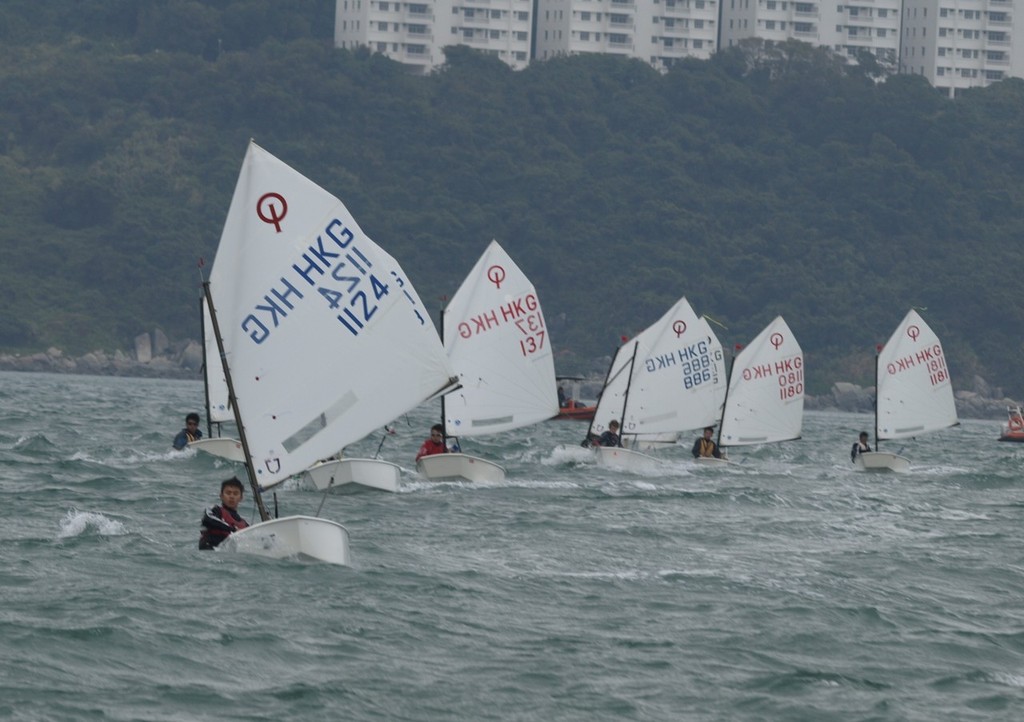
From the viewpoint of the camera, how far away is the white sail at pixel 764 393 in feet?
153

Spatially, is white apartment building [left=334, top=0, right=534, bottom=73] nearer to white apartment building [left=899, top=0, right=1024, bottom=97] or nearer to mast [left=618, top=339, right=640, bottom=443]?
white apartment building [left=899, top=0, right=1024, bottom=97]

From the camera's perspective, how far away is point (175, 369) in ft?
426

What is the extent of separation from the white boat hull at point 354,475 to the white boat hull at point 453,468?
7.02ft

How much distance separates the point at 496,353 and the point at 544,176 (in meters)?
116

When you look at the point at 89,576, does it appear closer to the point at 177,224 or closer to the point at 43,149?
the point at 177,224

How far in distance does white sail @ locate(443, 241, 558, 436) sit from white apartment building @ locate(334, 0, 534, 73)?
136 metres

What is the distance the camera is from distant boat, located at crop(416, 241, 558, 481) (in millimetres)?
35562

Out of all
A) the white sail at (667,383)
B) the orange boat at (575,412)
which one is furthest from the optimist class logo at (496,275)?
the orange boat at (575,412)

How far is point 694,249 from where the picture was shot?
146m

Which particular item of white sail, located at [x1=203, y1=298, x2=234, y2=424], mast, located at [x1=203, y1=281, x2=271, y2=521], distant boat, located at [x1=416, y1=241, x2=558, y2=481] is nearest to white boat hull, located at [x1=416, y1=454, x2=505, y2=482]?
distant boat, located at [x1=416, y1=241, x2=558, y2=481]

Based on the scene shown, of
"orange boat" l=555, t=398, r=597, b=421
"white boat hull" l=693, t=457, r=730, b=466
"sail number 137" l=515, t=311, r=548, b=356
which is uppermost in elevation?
"sail number 137" l=515, t=311, r=548, b=356

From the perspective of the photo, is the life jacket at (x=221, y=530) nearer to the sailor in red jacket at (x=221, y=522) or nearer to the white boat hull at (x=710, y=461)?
the sailor in red jacket at (x=221, y=522)

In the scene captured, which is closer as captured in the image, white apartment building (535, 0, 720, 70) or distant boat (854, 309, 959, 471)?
distant boat (854, 309, 959, 471)

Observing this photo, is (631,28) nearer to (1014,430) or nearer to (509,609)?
(1014,430)
